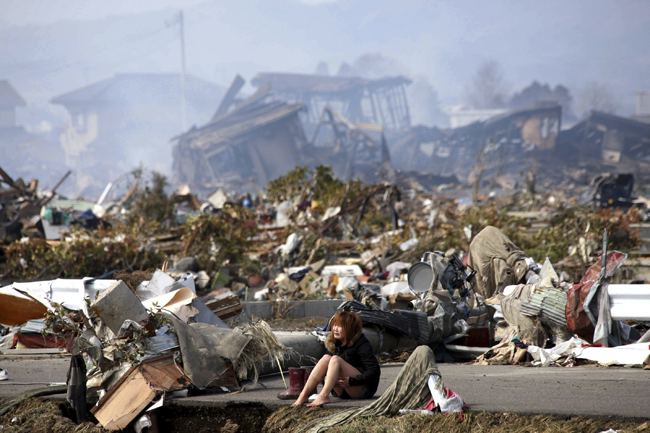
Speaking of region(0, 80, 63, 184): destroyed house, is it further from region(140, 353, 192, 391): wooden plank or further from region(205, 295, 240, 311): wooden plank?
region(140, 353, 192, 391): wooden plank

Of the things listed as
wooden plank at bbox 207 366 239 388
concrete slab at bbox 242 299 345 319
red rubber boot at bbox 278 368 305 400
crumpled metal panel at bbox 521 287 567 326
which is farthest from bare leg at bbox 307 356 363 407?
concrete slab at bbox 242 299 345 319

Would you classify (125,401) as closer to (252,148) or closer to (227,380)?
(227,380)

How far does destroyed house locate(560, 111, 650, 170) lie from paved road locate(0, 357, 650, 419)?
219 feet

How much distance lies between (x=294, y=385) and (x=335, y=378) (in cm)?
39

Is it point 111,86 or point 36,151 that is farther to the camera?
point 111,86

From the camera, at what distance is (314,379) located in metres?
3.89

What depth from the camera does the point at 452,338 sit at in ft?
20.6

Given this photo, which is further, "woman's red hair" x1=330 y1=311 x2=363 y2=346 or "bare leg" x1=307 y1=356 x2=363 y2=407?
"woman's red hair" x1=330 y1=311 x2=363 y2=346

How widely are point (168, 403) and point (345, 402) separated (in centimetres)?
127

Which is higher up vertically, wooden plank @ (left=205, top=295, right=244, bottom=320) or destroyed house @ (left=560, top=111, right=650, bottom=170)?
wooden plank @ (left=205, top=295, right=244, bottom=320)

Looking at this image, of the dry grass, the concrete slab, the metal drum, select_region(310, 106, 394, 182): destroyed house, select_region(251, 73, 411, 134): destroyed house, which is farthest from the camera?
select_region(251, 73, 411, 134): destroyed house

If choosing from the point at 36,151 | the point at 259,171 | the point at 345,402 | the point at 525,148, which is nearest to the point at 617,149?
the point at 525,148

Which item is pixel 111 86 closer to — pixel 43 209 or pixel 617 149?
pixel 617 149

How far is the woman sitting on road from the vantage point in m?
3.87
